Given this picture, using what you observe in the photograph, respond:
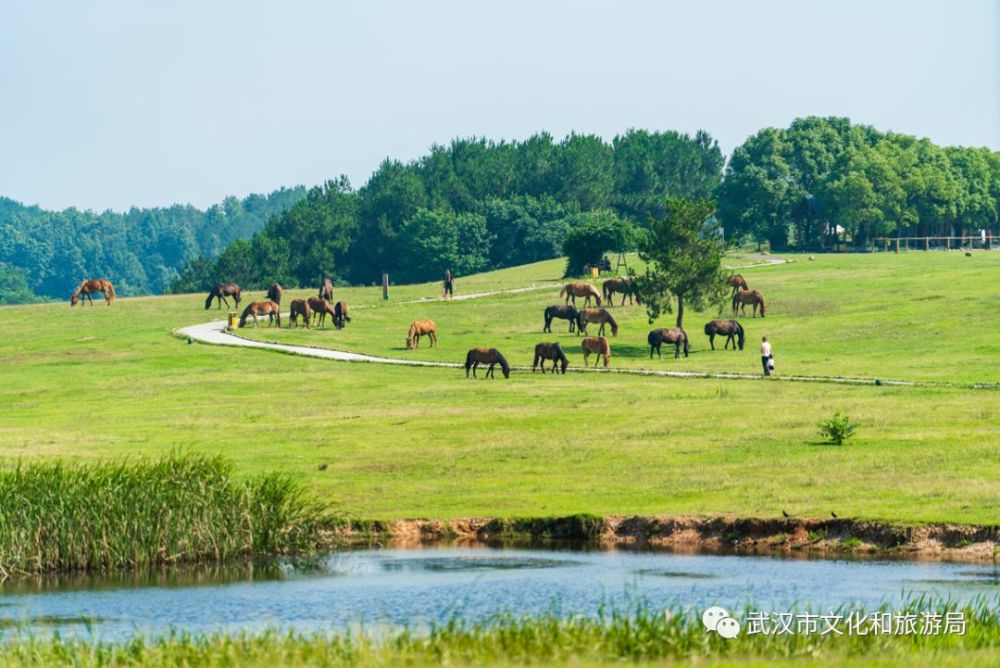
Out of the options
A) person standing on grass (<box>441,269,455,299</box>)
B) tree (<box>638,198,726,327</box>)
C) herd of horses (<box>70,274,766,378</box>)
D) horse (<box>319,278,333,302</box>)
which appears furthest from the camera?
person standing on grass (<box>441,269,455,299</box>)

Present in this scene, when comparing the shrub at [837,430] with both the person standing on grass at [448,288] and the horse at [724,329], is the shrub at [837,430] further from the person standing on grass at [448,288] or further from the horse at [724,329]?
the person standing on grass at [448,288]

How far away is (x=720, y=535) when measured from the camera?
126 feet

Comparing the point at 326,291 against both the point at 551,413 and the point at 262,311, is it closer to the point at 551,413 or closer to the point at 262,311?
the point at 262,311

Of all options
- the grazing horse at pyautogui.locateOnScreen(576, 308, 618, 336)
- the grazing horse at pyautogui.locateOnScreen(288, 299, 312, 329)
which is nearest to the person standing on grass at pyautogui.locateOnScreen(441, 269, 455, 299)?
the grazing horse at pyautogui.locateOnScreen(288, 299, 312, 329)

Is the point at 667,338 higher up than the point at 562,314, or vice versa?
the point at 562,314

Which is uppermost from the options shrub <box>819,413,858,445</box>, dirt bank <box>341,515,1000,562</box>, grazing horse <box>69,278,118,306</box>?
grazing horse <box>69,278,118,306</box>

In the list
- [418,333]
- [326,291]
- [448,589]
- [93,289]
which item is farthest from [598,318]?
[448,589]

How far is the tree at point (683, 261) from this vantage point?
3398 inches

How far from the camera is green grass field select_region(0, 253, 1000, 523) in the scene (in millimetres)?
42500

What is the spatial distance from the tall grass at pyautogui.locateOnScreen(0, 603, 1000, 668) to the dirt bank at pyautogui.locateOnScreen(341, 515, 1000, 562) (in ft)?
35.1

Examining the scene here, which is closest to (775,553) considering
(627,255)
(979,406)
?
(979,406)

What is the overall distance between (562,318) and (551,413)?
35060 mm

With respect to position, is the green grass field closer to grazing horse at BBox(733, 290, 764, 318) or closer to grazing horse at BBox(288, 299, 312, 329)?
grazing horse at BBox(733, 290, 764, 318)

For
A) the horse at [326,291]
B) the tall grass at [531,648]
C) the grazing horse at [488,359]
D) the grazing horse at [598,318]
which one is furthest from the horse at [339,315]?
the tall grass at [531,648]
